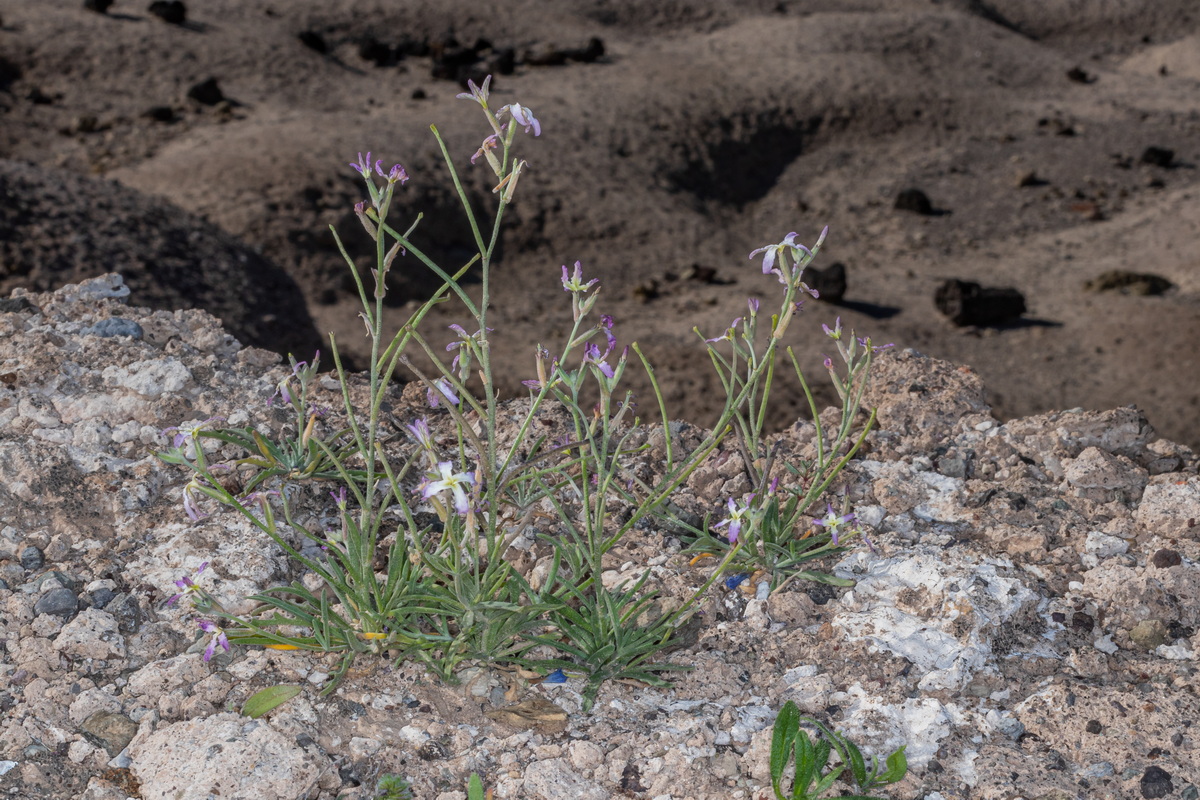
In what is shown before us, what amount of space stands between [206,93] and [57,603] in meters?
11.1

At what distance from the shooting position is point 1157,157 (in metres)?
12.5

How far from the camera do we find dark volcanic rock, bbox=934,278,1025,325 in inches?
353

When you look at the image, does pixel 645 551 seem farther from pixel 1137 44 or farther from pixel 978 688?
pixel 1137 44

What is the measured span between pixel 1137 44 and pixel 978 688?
21.4 meters

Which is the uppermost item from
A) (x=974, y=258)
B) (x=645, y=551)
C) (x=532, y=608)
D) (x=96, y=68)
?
(x=532, y=608)

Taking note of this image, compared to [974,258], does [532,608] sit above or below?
above

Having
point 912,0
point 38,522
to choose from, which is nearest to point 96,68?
point 38,522

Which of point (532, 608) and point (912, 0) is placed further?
point (912, 0)

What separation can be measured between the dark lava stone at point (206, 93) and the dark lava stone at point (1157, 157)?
11.4 meters

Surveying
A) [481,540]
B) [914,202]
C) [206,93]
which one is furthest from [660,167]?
[481,540]

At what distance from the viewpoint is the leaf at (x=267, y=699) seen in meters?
1.87

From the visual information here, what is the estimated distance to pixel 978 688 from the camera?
202cm

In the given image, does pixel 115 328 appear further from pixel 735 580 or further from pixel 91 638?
pixel 735 580

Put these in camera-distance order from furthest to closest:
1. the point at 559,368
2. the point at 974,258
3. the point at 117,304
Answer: the point at 974,258 < the point at 117,304 < the point at 559,368
